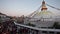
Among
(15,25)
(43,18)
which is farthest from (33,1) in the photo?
(15,25)

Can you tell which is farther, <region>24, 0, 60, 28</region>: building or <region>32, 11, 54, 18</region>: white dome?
<region>32, 11, 54, 18</region>: white dome

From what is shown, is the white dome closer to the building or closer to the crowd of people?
the building

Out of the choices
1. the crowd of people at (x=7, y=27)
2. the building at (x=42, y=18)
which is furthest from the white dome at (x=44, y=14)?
the crowd of people at (x=7, y=27)

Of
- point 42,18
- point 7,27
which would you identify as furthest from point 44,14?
point 7,27

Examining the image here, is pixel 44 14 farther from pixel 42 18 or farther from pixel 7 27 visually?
pixel 7 27

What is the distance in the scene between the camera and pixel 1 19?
10.4 feet

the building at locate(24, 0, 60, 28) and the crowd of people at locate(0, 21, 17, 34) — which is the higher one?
the building at locate(24, 0, 60, 28)

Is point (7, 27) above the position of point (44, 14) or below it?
below

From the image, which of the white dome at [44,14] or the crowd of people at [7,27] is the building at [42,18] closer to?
the white dome at [44,14]

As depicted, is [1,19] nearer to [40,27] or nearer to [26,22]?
[26,22]

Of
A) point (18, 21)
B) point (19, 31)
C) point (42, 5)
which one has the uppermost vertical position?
point (42, 5)

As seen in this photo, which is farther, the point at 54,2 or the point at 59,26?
the point at 54,2

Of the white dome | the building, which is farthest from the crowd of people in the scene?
the white dome

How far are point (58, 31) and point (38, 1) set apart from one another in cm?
75
